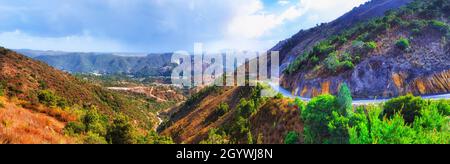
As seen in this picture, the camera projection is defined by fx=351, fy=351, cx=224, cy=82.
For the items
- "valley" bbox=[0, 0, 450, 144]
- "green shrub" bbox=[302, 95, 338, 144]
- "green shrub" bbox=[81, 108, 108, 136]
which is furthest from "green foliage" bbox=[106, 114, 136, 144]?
"green shrub" bbox=[302, 95, 338, 144]

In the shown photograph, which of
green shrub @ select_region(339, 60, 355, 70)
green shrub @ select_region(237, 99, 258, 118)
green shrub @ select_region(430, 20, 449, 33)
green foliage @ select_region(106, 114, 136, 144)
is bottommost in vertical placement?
green shrub @ select_region(237, 99, 258, 118)

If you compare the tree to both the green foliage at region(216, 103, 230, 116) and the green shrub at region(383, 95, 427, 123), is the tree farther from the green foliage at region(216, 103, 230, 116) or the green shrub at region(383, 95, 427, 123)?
the green foliage at region(216, 103, 230, 116)

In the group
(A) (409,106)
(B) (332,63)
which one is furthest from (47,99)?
(A) (409,106)

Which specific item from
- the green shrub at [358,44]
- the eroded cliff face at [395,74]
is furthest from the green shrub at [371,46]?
the green shrub at [358,44]

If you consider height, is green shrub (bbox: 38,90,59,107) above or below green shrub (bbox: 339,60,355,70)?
below

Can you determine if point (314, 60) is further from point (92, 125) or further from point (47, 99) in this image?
point (47, 99)

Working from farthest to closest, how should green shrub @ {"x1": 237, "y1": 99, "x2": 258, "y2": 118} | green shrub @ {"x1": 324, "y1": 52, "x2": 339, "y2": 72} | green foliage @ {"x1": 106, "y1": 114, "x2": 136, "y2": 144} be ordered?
green shrub @ {"x1": 237, "y1": 99, "x2": 258, "y2": 118}, green shrub @ {"x1": 324, "y1": 52, "x2": 339, "y2": 72}, green foliage @ {"x1": 106, "y1": 114, "x2": 136, "y2": 144}
